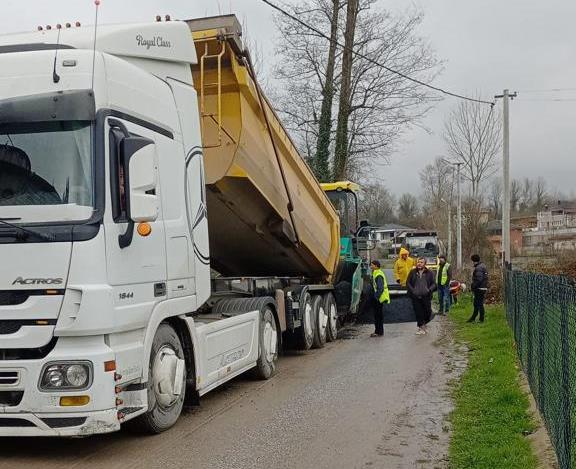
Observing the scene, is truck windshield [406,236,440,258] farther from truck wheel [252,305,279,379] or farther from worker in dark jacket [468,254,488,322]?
truck wheel [252,305,279,379]

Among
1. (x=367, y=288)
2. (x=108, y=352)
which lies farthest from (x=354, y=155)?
(x=108, y=352)

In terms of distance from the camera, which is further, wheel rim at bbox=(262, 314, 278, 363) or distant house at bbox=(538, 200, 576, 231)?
distant house at bbox=(538, 200, 576, 231)

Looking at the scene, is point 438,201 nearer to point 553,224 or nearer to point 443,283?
point 553,224

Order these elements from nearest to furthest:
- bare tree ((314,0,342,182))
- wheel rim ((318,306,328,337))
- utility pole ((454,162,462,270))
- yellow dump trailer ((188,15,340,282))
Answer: yellow dump trailer ((188,15,340,282)) → wheel rim ((318,306,328,337)) → bare tree ((314,0,342,182)) → utility pole ((454,162,462,270))

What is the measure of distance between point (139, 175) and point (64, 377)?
5.17 ft

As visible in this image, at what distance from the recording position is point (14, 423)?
4.95 metres

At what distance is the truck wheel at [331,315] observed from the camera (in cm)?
1227

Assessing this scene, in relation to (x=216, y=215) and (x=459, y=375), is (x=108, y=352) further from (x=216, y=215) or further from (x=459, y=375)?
(x=459, y=375)

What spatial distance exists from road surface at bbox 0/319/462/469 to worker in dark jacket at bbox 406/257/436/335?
3978 mm

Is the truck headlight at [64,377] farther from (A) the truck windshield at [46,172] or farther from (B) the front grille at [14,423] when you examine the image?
(A) the truck windshield at [46,172]

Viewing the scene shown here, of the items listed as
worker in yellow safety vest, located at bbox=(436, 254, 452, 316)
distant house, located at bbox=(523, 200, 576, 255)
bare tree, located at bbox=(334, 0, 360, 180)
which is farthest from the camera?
distant house, located at bbox=(523, 200, 576, 255)

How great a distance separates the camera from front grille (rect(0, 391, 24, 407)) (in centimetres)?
491

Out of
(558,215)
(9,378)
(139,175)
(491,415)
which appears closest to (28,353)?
(9,378)

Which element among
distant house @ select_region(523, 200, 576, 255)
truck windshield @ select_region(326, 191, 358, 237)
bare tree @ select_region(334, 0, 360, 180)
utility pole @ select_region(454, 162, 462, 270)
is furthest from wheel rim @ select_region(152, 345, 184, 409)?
distant house @ select_region(523, 200, 576, 255)
